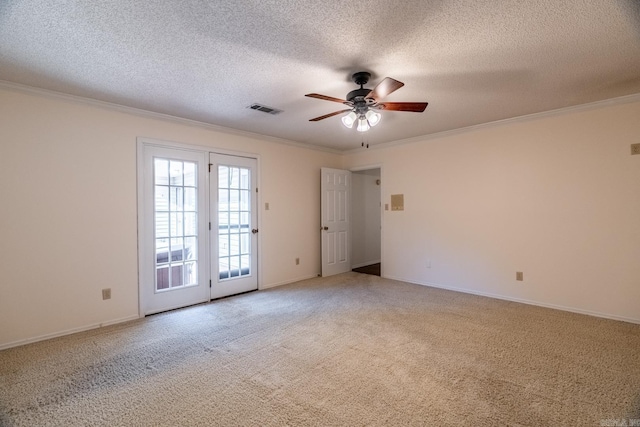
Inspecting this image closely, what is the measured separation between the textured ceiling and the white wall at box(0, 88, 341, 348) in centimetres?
31

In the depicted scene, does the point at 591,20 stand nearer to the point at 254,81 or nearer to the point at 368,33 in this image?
the point at 368,33

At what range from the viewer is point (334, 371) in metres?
2.30

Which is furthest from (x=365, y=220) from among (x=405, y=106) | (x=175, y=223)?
(x=405, y=106)

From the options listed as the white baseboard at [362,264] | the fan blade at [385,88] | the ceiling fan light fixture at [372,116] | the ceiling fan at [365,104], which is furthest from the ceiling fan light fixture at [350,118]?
the white baseboard at [362,264]

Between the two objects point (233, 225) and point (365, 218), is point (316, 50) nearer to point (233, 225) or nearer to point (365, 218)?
point (233, 225)

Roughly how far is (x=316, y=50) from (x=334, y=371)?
2.45m

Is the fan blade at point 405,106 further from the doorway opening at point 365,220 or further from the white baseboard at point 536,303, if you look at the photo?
the doorway opening at point 365,220

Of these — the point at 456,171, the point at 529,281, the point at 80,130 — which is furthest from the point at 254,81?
the point at 529,281

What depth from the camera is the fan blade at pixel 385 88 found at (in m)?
2.15

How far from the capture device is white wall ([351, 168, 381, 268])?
651 cm

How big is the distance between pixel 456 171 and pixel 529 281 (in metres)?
1.78

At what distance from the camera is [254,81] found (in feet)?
8.98

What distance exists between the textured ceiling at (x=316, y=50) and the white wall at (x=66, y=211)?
0.31 meters

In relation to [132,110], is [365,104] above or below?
below
